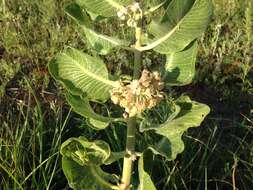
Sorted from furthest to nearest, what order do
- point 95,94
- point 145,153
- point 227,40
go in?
point 227,40, point 145,153, point 95,94

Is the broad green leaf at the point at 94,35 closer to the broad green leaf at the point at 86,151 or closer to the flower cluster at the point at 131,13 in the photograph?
the flower cluster at the point at 131,13

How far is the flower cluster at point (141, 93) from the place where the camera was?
164 cm

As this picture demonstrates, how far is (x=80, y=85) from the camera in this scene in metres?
1.85

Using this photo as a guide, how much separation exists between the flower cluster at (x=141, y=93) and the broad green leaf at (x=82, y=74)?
0.43 feet

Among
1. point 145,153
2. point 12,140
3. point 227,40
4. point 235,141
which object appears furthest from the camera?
point 227,40

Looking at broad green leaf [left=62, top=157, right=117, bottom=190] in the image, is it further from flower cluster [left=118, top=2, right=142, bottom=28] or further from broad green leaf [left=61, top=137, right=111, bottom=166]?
flower cluster [left=118, top=2, right=142, bottom=28]

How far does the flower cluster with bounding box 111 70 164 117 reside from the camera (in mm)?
1640

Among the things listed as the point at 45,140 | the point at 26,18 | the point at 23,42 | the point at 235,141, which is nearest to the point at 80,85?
the point at 45,140

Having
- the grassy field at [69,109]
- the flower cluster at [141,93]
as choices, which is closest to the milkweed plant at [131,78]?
the flower cluster at [141,93]

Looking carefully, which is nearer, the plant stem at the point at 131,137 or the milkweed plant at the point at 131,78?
the milkweed plant at the point at 131,78

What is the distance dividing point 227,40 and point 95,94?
271 centimetres

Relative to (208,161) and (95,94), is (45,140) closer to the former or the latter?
(208,161)

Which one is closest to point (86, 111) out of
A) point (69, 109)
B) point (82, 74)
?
point (82, 74)

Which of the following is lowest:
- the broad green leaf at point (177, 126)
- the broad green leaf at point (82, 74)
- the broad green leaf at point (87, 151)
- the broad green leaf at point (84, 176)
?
the broad green leaf at point (84, 176)
